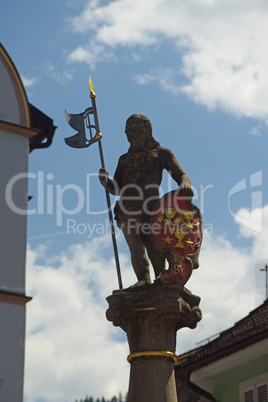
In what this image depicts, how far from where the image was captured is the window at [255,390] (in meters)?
20.3

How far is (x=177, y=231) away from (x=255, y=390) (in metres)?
10.5

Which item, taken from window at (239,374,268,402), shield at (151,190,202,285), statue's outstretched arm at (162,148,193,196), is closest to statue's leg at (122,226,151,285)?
shield at (151,190,202,285)

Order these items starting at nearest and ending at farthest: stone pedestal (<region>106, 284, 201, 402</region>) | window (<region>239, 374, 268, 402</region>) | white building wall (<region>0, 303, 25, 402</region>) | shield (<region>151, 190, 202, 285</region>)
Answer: stone pedestal (<region>106, 284, 201, 402</region>) < shield (<region>151, 190, 202, 285</region>) < white building wall (<region>0, 303, 25, 402</region>) < window (<region>239, 374, 268, 402</region>)

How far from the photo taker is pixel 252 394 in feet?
67.8

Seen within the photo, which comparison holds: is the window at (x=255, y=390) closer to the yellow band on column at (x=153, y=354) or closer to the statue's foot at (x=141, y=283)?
the statue's foot at (x=141, y=283)

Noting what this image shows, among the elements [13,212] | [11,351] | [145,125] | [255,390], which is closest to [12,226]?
[13,212]

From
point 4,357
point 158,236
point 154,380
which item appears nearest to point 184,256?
point 158,236

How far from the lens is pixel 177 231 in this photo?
1087 centimetres

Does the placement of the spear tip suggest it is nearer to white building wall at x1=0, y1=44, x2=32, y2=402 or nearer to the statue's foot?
the statue's foot

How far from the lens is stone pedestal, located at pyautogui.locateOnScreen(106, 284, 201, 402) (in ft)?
34.5

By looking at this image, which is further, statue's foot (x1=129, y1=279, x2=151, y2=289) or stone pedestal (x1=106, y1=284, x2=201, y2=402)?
statue's foot (x1=129, y1=279, x2=151, y2=289)

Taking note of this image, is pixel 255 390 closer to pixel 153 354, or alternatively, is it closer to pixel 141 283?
pixel 141 283

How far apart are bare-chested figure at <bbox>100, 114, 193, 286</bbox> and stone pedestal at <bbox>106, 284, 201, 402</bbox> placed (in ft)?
1.08

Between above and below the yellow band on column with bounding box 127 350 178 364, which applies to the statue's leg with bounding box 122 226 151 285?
above
